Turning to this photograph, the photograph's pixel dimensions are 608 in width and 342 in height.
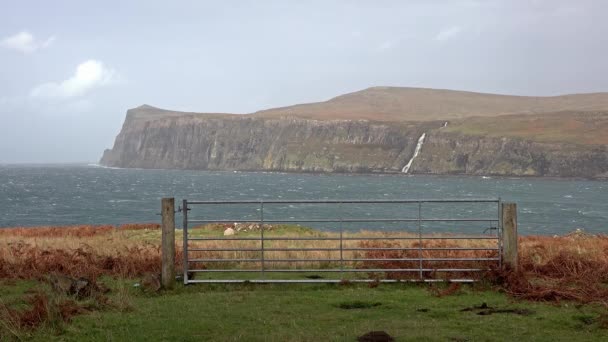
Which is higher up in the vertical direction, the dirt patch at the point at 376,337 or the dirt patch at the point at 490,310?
the dirt patch at the point at 376,337

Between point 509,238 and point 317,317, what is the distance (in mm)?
5563

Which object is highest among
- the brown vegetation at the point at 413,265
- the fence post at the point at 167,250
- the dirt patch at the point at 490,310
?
the fence post at the point at 167,250

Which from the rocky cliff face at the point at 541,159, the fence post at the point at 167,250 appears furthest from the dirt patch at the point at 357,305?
the rocky cliff face at the point at 541,159

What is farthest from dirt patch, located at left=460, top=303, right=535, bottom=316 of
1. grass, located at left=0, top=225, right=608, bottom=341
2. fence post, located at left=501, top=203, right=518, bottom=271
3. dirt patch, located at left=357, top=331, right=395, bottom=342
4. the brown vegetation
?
fence post, located at left=501, top=203, right=518, bottom=271

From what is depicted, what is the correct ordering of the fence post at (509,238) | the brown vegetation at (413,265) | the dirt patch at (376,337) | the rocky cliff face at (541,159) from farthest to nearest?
1. the rocky cliff face at (541,159)
2. the fence post at (509,238)
3. the brown vegetation at (413,265)
4. the dirt patch at (376,337)

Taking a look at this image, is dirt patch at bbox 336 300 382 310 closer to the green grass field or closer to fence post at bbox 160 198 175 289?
the green grass field

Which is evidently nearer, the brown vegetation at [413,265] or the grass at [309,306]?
the grass at [309,306]

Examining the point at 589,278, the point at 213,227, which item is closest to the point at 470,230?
the point at 213,227

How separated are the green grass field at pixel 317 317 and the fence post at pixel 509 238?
120 cm

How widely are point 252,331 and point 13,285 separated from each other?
748 cm

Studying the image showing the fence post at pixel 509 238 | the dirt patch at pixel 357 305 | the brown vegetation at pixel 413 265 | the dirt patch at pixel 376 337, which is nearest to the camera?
the dirt patch at pixel 376 337

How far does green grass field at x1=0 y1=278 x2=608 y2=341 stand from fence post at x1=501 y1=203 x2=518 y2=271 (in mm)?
1201

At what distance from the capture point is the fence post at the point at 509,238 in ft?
49.0

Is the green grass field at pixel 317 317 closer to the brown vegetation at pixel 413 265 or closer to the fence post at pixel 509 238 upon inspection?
the brown vegetation at pixel 413 265
